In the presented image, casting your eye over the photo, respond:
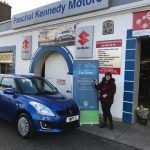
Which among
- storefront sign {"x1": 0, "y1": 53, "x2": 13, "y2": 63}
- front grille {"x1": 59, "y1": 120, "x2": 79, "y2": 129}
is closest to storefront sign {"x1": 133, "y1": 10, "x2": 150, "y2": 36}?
front grille {"x1": 59, "y1": 120, "x2": 79, "y2": 129}

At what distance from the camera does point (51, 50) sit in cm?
1179

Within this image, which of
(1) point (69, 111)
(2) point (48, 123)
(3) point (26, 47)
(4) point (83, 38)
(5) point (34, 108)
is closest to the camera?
(2) point (48, 123)

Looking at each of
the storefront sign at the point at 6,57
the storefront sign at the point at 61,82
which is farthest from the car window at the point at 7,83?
the storefront sign at the point at 6,57

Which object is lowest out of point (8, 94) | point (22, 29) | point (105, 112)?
point (105, 112)

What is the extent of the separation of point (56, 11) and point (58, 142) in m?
6.58

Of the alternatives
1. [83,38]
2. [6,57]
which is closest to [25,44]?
[6,57]

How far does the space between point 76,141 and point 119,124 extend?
7.49 feet

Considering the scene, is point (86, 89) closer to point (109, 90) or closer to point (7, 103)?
point (109, 90)

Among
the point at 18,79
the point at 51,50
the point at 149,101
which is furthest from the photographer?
the point at 51,50

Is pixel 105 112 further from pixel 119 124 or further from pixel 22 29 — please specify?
pixel 22 29

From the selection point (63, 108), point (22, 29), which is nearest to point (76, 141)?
point (63, 108)

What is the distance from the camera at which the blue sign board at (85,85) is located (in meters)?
8.12

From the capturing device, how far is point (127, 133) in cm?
754

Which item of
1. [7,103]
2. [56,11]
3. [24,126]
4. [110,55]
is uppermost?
[56,11]
